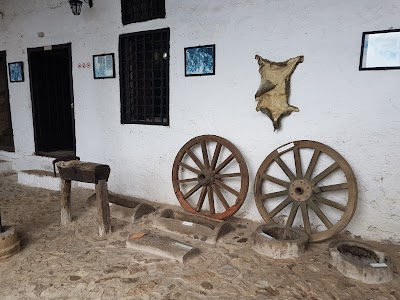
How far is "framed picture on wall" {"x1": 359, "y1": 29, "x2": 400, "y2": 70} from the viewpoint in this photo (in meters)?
2.58

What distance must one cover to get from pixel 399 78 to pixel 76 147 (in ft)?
14.4

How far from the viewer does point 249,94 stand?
3287mm

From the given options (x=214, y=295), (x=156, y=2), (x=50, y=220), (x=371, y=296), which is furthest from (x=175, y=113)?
(x=371, y=296)

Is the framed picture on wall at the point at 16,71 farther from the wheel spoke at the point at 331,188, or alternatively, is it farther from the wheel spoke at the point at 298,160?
the wheel spoke at the point at 331,188

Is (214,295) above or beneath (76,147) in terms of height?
beneath

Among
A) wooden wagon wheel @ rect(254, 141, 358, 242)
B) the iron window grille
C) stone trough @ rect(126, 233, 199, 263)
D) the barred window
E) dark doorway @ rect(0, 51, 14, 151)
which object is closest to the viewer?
stone trough @ rect(126, 233, 199, 263)

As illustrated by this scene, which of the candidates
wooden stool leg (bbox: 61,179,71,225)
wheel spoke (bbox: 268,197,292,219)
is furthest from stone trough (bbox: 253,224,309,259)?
wooden stool leg (bbox: 61,179,71,225)

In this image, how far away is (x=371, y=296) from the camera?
217 centimetres

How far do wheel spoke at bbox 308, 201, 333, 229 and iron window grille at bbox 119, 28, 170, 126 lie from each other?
203 centimetres

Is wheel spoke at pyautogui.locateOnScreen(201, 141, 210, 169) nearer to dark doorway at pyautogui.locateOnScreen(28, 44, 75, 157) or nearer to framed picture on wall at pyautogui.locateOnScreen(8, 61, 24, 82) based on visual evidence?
dark doorway at pyautogui.locateOnScreen(28, 44, 75, 157)

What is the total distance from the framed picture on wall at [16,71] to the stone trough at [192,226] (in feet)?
12.4

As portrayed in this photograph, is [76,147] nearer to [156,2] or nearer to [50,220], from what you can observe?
[50,220]

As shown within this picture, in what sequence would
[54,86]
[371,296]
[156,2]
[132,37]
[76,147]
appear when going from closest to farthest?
[371,296], [156,2], [132,37], [76,147], [54,86]

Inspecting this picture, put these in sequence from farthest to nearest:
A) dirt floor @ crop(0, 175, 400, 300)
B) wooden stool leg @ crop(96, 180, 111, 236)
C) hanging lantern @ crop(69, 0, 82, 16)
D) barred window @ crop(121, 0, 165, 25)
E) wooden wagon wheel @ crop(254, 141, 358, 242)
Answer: hanging lantern @ crop(69, 0, 82, 16) < barred window @ crop(121, 0, 165, 25) < wooden stool leg @ crop(96, 180, 111, 236) < wooden wagon wheel @ crop(254, 141, 358, 242) < dirt floor @ crop(0, 175, 400, 300)
